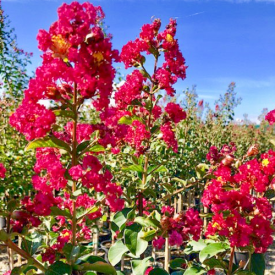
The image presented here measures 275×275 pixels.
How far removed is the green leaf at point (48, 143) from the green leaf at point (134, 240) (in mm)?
600

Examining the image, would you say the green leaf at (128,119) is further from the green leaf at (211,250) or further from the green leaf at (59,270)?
the green leaf at (59,270)

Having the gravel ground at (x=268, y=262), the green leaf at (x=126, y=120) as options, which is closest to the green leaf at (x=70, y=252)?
the green leaf at (x=126, y=120)

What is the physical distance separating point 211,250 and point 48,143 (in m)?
0.97

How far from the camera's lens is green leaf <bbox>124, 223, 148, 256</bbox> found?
4.91 ft

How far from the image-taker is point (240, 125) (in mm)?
10367

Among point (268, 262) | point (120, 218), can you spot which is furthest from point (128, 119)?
point (268, 262)

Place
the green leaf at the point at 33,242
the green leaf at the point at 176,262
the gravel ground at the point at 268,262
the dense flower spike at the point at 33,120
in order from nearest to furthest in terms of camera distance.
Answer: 1. the dense flower spike at the point at 33,120
2. the green leaf at the point at 33,242
3. the green leaf at the point at 176,262
4. the gravel ground at the point at 268,262

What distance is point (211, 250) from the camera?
1470 mm

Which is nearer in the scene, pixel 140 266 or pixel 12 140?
pixel 140 266

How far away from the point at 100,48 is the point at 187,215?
0.97m

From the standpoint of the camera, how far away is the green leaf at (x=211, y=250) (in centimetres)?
145

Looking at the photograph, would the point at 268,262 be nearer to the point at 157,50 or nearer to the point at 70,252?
the point at 157,50

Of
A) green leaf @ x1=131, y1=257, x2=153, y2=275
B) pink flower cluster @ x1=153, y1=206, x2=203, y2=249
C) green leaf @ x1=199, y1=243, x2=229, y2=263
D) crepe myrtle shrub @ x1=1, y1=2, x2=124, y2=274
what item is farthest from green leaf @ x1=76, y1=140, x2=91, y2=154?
green leaf @ x1=199, y1=243, x2=229, y2=263

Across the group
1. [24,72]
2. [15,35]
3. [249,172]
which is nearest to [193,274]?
[249,172]
